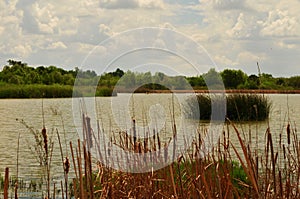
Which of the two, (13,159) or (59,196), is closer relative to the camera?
(59,196)

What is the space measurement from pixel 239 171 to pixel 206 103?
33.1 feet

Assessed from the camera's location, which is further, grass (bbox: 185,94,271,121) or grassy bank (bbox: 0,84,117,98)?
grassy bank (bbox: 0,84,117,98)

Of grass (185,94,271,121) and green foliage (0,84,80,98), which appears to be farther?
green foliage (0,84,80,98)

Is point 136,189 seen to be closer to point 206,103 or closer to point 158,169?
point 158,169

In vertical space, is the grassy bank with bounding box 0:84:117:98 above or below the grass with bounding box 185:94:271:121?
above

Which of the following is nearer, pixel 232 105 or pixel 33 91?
pixel 232 105

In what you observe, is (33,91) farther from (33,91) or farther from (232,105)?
(232,105)

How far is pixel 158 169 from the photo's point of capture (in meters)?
4.05

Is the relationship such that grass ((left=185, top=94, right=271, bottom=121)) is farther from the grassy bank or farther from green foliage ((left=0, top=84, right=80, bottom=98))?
green foliage ((left=0, top=84, right=80, bottom=98))

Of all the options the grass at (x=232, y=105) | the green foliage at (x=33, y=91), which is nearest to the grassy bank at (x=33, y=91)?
the green foliage at (x=33, y=91)

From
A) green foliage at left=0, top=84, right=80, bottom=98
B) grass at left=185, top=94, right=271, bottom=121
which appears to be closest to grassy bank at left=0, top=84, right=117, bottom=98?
green foliage at left=0, top=84, right=80, bottom=98

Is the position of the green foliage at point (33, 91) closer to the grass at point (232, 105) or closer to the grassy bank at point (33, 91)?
the grassy bank at point (33, 91)

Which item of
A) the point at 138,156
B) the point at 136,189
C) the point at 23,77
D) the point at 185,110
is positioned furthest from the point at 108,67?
the point at 23,77

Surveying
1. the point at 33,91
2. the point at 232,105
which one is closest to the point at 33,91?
the point at 33,91
